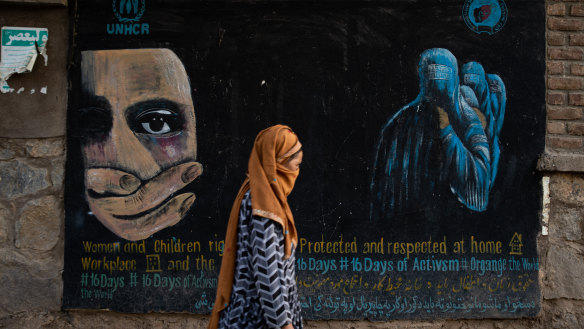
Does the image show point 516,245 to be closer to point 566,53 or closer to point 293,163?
point 566,53

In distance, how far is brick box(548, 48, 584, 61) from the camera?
399cm

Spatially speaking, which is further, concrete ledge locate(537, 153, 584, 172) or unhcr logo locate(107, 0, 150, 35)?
unhcr logo locate(107, 0, 150, 35)

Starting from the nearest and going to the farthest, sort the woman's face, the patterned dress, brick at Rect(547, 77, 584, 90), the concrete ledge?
1. the patterned dress
2. the woman's face
3. the concrete ledge
4. brick at Rect(547, 77, 584, 90)

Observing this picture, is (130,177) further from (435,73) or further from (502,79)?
(502,79)

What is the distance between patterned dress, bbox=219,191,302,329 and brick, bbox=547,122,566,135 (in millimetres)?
2775

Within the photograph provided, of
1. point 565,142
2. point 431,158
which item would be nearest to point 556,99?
point 565,142

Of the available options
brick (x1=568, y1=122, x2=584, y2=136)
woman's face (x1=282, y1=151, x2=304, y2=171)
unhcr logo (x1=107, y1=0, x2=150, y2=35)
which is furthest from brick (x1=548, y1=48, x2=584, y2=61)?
unhcr logo (x1=107, y1=0, x2=150, y2=35)

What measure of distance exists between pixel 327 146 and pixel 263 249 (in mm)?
1911

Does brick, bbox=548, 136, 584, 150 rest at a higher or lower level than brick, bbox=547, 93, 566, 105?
lower

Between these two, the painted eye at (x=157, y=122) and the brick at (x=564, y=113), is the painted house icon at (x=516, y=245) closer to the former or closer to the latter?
the brick at (x=564, y=113)

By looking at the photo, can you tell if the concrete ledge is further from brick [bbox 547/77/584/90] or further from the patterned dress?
the patterned dress

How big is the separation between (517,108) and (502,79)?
27 centimetres

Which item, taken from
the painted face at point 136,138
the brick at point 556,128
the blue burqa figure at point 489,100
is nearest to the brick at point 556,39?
the blue burqa figure at point 489,100

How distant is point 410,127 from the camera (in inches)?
157
